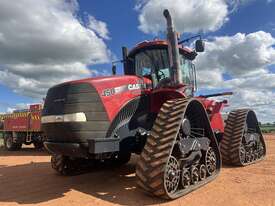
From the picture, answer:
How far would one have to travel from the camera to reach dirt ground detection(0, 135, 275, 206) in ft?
18.7

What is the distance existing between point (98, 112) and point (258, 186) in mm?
3540

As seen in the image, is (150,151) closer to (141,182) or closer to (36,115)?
(141,182)

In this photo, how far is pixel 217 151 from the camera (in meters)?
7.68

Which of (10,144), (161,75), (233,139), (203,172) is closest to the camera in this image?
(203,172)

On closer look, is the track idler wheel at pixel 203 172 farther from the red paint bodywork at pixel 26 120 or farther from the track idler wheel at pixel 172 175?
the red paint bodywork at pixel 26 120

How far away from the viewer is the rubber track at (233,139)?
8.92 m

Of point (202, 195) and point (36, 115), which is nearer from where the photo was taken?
point (202, 195)

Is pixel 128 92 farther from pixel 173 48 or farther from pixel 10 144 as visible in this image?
pixel 10 144

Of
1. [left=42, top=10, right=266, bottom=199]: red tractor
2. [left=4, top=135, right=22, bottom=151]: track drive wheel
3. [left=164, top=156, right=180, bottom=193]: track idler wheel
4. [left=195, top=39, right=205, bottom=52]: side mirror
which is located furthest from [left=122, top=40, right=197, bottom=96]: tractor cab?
[left=4, top=135, right=22, bottom=151]: track drive wheel

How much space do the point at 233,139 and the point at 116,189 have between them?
3.98 meters

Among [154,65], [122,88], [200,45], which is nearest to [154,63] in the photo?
[154,65]

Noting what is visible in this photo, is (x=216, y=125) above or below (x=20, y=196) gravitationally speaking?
above

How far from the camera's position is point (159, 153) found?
220 inches

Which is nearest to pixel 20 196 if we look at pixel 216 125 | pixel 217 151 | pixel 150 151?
pixel 150 151
